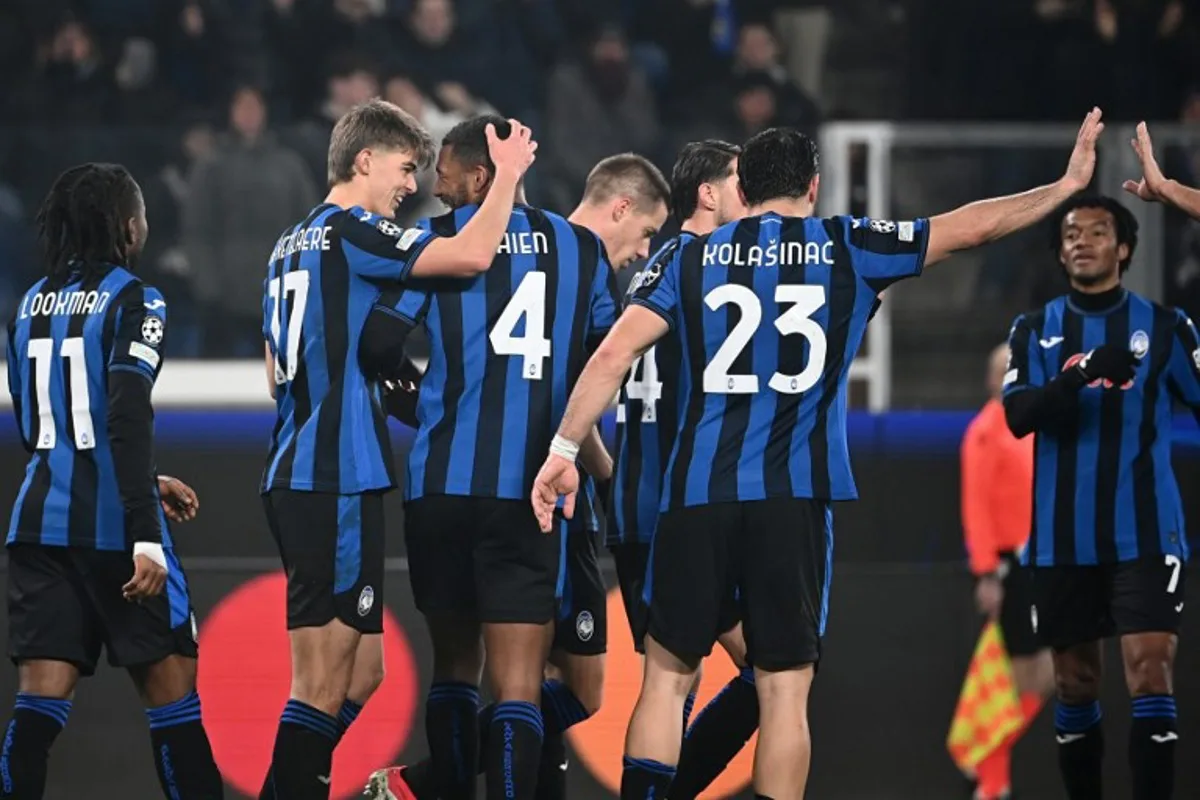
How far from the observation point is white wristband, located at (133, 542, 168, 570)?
4.96 metres

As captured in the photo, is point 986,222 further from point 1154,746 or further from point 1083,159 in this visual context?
point 1154,746

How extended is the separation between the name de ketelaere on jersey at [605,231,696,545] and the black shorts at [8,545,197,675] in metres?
1.33

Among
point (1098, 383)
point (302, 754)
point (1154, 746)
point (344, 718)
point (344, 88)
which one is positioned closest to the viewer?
point (302, 754)

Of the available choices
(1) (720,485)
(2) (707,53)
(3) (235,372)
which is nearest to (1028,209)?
(1) (720,485)

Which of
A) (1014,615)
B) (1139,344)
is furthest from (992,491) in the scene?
(1139,344)

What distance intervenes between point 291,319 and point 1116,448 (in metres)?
2.72

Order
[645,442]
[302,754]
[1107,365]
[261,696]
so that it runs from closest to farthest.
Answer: [302,754] → [645,442] → [1107,365] → [261,696]

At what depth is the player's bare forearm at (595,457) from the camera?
218 inches

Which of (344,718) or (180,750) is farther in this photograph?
(344,718)

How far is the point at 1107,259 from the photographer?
6195 millimetres

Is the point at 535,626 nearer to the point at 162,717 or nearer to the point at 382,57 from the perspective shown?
the point at 162,717

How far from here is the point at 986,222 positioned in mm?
4996

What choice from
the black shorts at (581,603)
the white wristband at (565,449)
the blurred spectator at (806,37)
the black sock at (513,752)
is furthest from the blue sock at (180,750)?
the blurred spectator at (806,37)

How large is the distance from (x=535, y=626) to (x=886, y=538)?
8.89 feet
